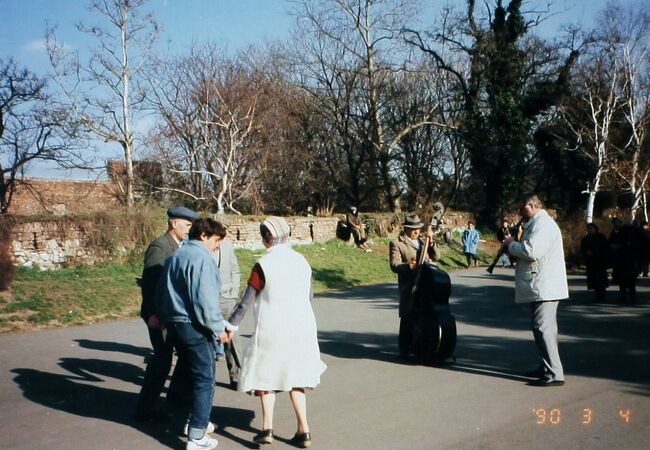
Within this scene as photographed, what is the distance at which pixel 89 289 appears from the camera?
50.1 ft

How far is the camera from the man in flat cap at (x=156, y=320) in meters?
6.35

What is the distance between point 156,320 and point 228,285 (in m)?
1.99

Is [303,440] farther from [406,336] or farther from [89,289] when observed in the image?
[89,289]

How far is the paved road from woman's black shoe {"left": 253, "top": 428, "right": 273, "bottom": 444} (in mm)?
73

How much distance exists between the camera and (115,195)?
92.9 ft

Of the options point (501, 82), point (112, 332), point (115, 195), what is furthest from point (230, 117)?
point (112, 332)

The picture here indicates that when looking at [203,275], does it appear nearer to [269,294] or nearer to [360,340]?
[269,294]

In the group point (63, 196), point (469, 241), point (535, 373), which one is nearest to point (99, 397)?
point (535, 373)

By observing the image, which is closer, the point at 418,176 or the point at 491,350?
the point at 491,350

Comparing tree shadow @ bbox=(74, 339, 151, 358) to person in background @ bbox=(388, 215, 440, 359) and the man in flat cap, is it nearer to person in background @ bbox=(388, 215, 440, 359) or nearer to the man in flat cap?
the man in flat cap

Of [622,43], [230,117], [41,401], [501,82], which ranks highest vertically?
[622,43]

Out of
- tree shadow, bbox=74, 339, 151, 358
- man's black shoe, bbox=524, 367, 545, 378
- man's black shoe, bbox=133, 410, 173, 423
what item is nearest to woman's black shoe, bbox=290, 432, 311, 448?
man's black shoe, bbox=133, 410, 173, 423

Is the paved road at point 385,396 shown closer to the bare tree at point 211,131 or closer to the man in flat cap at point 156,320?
the man in flat cap at point 156,320

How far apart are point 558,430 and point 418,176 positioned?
34.9m
